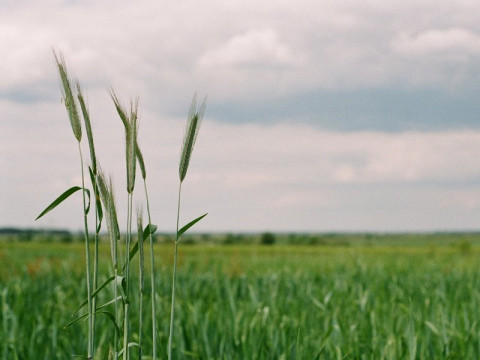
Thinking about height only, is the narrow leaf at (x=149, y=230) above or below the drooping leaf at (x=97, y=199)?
below

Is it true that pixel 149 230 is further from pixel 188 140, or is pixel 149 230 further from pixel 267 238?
pixel 267 238

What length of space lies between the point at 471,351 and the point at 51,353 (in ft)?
7.18

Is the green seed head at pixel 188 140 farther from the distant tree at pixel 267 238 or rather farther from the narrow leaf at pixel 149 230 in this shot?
the distant tree at pixel 267 238

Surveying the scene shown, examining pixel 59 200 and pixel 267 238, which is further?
pixel 267 238

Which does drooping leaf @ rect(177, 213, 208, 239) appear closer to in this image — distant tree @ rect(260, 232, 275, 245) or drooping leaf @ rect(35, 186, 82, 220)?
drooping leaf @ rect(35, 186, 82, 220)

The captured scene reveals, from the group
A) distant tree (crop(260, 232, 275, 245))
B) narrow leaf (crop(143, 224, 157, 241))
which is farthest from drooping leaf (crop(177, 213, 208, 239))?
distant tree (crop(260, 232, 275, 245))

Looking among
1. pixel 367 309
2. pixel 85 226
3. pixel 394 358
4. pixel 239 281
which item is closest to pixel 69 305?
pixel 239 281

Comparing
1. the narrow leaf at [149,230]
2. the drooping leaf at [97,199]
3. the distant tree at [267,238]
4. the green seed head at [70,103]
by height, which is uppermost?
the green seed head at [70,103]

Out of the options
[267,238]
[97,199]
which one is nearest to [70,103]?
[97,199]

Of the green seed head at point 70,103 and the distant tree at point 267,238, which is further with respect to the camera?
the distant tree at point 267,238

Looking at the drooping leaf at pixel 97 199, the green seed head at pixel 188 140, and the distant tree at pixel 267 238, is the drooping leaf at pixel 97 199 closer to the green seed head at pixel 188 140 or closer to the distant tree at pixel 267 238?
the green seed head at pixel 188 140

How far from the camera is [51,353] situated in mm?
3012

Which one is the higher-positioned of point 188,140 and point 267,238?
point 188,140

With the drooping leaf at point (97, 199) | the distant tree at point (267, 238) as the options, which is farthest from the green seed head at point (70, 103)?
the distant tree at point (267, 238)
